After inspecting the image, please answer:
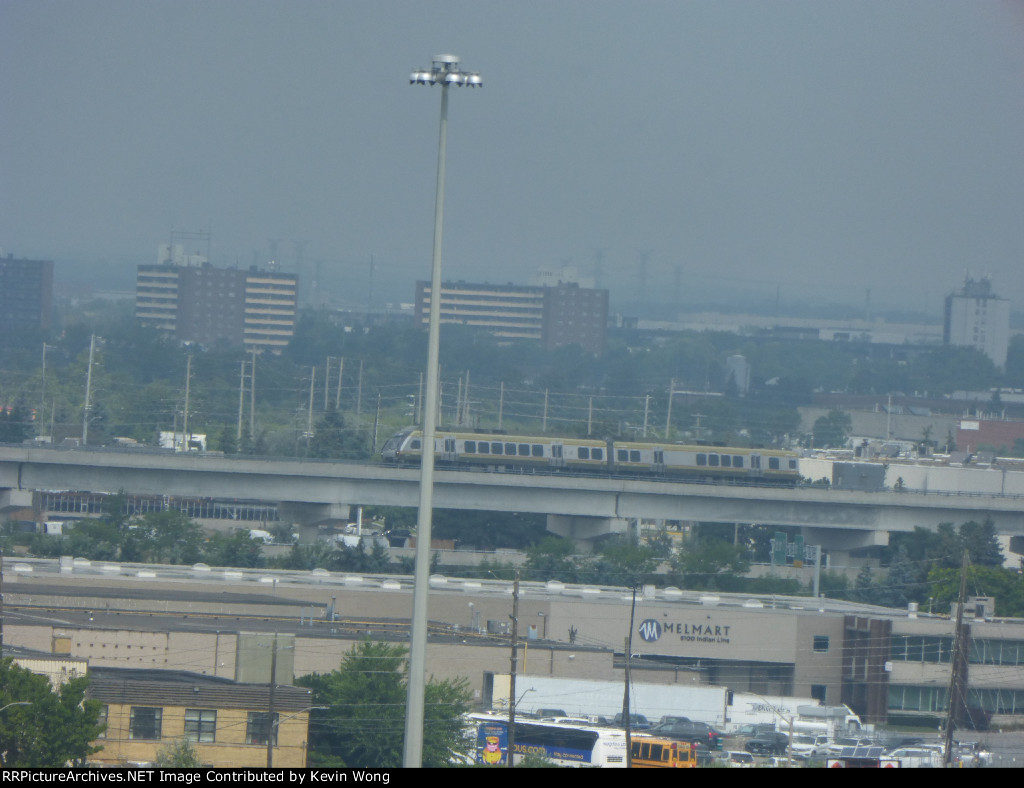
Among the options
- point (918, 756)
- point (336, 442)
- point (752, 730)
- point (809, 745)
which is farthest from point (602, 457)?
Result: point (918, 756)

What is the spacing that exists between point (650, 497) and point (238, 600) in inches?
815

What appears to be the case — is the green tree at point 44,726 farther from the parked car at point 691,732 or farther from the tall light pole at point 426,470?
the parked car at point 691,732

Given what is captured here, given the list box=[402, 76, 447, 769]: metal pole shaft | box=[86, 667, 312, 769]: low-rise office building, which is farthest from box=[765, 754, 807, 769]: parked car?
box=[402, 76, 447, 769]: metal pole shaft

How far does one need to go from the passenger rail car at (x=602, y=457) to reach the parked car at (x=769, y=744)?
73.1ft

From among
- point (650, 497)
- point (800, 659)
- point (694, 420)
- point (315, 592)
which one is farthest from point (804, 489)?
point (694, 420)

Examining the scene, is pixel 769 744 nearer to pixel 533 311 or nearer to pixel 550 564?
pixel 550 564

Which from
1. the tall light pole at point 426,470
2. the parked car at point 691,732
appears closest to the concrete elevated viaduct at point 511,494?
the parked car at point 691,732

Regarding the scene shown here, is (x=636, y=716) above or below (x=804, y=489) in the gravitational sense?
below

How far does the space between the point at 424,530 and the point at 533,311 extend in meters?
152

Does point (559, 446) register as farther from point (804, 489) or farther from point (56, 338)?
point (56, 338)

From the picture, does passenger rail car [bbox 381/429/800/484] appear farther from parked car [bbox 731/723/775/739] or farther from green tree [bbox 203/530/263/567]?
parked car [bbox 731/723/775/739]

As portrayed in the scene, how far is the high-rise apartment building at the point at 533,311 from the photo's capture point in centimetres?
15488

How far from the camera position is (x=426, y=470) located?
7871 mm
